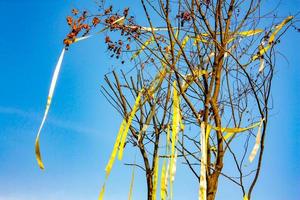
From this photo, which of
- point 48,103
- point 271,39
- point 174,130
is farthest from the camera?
point 271,39

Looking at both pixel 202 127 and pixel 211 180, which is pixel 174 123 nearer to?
pixel 202 127

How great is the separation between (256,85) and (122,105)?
208 centimetres

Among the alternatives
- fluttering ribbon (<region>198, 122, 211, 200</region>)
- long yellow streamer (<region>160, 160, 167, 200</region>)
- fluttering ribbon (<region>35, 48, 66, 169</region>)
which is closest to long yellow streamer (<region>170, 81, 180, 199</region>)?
long yellow streamer (<region>160, 160, 167, 200</region>)

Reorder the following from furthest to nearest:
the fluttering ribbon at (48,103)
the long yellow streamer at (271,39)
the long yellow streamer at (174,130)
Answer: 1. the long yellow streamer at (271,39)
2. the long yellow streamer at (174,130)
3. the fluttering ribbon at (48,103)

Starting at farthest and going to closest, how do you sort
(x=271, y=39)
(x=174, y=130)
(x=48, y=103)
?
1. (x=271, y=39)
2. (x=174, y=130)
3. (x=48, y=103)

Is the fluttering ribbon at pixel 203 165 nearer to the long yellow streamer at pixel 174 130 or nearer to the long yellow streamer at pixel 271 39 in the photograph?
the long yellow streamer at pixel 174 130

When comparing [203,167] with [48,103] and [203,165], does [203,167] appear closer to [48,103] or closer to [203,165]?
[203,165]

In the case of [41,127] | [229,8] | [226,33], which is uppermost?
[229,8]

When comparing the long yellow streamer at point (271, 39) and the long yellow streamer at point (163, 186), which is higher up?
the long yellow streamer at point (271, 39)

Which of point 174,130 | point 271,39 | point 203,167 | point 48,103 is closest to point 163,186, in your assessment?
Result: point 203,167

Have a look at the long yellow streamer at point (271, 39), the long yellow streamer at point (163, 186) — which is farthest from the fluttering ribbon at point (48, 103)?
the long yellow streamer at point (271, 39)

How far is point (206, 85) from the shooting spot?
344cm

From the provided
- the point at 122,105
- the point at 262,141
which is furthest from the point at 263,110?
the point at 122,105

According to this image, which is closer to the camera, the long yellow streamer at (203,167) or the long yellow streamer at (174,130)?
the long yellow streamer at (203,167)
